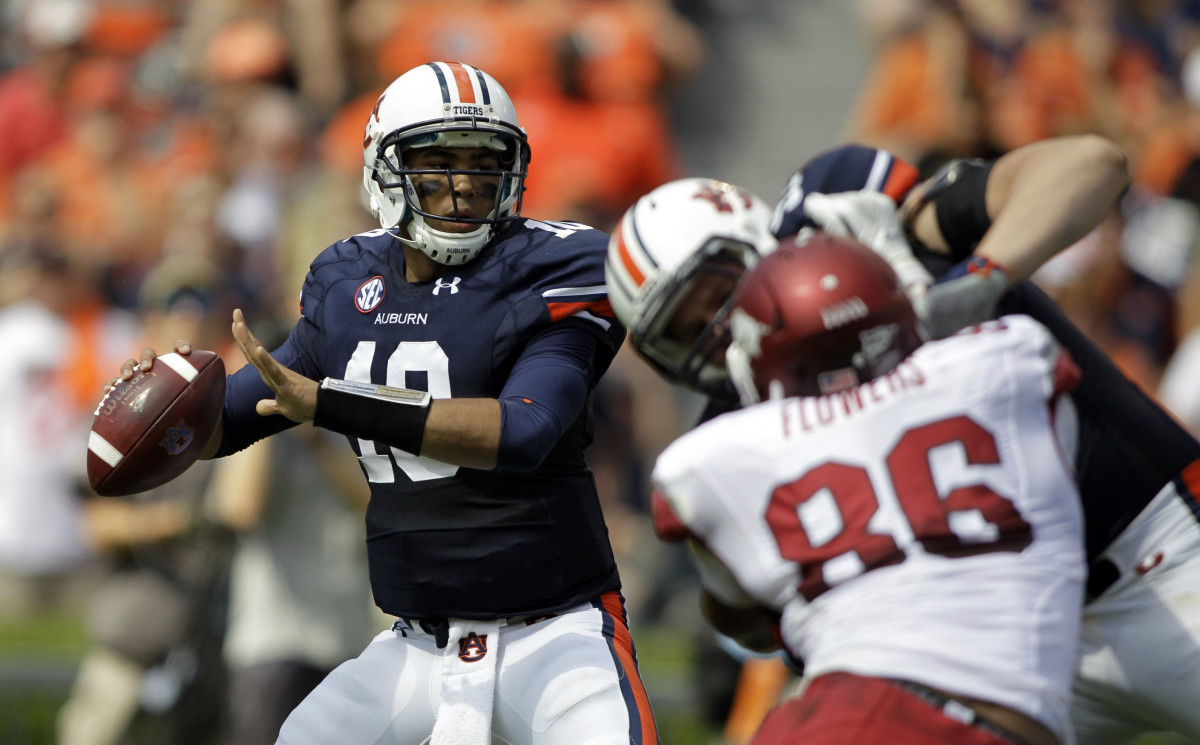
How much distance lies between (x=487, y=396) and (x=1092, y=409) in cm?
141

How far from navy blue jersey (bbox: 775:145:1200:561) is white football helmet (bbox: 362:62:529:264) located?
0.72 m

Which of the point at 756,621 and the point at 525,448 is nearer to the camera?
the point at 756,621

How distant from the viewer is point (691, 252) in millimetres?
3207

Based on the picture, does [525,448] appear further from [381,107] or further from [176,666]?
[176,666]

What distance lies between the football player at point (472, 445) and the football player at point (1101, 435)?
26.4 inches

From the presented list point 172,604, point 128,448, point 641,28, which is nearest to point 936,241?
point 128,448

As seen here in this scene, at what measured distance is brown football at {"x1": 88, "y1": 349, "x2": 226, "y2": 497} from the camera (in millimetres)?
3500

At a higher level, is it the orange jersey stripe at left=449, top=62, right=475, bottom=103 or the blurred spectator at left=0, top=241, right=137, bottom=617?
the orange jersey stripe at left=449, top=62, right=475, bottom=103

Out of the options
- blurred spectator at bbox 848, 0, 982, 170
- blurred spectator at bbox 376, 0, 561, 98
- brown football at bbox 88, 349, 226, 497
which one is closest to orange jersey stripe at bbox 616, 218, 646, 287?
brown football at bbox 88, 349, 226, 497

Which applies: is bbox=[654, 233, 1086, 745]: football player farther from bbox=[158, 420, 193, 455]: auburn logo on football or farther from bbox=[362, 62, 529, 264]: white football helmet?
bbox=[158, 420, 193, 455]: auburn logo on football

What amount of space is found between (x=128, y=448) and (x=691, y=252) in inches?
54.3

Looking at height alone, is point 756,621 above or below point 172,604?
above

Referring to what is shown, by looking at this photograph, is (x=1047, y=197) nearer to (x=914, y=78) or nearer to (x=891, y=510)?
(x=891, y=510)

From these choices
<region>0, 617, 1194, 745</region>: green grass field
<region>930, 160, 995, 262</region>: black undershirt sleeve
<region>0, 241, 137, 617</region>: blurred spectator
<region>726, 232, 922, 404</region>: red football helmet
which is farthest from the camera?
<region>0, 241, 137, 617</region>: blurred spectator
